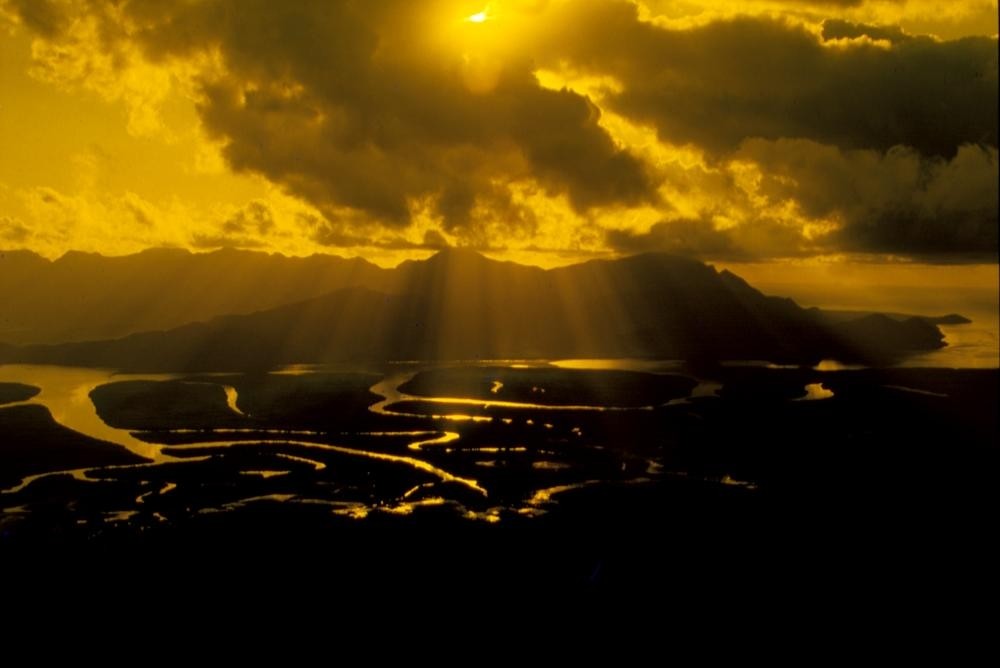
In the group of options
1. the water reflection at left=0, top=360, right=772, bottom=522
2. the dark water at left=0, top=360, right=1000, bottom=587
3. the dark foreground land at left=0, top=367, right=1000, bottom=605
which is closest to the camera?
the dark foreground land at left=0, top=367, right=1000, bottom=605

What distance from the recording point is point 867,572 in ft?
271

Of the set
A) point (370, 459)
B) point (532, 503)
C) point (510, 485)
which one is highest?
point (370, 459)

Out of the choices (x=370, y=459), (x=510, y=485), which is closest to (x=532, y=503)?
(x=510, y=485)

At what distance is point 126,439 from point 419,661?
10697 cm

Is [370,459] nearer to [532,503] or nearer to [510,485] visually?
[510,485]

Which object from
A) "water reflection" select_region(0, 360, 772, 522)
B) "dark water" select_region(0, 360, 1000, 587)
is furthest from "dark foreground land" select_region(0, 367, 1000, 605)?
"water reflection" select_region(0, 360, 772, 522)

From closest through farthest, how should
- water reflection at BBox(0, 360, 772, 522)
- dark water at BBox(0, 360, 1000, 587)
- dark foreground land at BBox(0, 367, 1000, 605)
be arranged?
dark foreground land at BBox(0, 367, 1000, 605), dark water at BBox(0, 360, 1000, 587), water reflection at BBox(0, 360, 772, 522)

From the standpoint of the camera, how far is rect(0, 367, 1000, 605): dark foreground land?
269 feet

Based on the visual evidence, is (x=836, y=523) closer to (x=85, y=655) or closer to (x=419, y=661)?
(x=419, y=661)

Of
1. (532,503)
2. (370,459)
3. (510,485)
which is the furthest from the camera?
(370,459)

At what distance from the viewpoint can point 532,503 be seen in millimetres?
106688

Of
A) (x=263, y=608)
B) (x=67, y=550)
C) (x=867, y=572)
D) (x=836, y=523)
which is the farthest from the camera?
(x=836, y=523)

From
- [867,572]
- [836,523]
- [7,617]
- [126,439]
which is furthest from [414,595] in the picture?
[126,439]

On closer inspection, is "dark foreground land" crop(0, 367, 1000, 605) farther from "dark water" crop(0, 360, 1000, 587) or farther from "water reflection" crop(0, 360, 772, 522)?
"water reflection" crop(0, 360, 772, 522)
